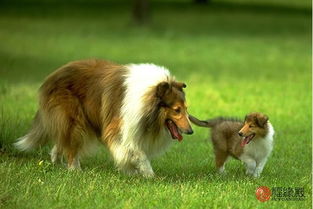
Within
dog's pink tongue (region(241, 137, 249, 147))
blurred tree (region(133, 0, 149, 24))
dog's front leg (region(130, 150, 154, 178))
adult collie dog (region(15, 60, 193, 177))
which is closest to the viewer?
adult collie dog (region(15, 60, 193, 177))

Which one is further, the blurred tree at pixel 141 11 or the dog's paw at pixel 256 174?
the blurred tree at pixel 141 11

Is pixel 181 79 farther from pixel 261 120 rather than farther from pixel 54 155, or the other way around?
pixel 261 120

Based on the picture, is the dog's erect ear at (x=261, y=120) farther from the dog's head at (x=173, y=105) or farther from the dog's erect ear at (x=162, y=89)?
the dog's erect ear at (x=162, y=89)

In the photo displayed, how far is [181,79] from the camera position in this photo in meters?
21.7

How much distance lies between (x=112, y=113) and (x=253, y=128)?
197 centimetres

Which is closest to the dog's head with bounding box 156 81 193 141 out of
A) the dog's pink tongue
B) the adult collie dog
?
the adult collie dog

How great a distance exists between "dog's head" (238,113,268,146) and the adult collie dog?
44.3 inches

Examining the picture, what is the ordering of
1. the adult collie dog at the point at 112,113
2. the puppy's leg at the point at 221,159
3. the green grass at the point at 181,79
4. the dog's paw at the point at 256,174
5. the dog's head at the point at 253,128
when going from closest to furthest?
the green grass at the point at 181,79 → the adult collie dog at the point at 112,113 → the dog's paw at the point at 256,174 → the dog's head at the point at 253,128 → the puppy's leg at the point at 221,159

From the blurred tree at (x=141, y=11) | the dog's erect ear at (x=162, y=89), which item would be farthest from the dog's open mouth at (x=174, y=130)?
the blurred tree at (x=141, y=11)

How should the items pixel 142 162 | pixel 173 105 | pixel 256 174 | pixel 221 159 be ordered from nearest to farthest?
pixel 173 105 → pixel 142 162 → pixel 256 174 → pixel 221 159

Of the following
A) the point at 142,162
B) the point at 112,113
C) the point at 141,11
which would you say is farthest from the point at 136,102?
the point at 141,11

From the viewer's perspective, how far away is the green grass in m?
8.48

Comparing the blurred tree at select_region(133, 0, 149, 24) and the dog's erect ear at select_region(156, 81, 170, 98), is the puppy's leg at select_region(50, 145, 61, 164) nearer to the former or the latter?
the dog's erect ear at select_region(156, 81, 170, 98)

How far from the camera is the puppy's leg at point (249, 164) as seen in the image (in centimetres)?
1036
